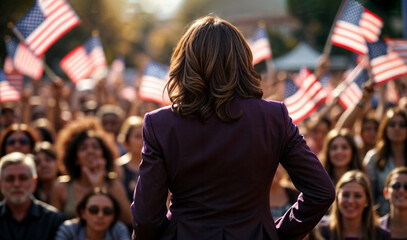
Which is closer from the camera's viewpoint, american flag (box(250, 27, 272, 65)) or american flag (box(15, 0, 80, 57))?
american flag (box(15, 0, 80, 57))

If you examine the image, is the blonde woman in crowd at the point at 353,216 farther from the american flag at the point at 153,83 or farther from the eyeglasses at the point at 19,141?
the american flag at the point at 153,83

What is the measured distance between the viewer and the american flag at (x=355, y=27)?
938cm

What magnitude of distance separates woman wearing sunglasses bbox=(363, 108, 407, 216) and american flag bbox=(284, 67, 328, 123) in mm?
1205

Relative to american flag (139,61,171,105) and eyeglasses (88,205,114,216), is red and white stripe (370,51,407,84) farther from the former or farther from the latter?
eyeglasses (88,205,114,216)

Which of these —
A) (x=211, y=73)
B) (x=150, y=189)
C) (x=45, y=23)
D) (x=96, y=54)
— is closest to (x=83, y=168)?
(x=45, y=23)

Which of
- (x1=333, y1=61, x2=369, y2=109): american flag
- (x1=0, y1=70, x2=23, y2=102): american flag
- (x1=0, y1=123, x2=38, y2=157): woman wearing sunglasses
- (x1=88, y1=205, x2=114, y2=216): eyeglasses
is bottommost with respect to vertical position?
(x1=333, y1=61, x2=369, y2=109): american flag

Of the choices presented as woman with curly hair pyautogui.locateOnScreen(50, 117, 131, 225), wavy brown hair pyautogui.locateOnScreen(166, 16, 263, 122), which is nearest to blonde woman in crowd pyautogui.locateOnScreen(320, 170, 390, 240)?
woman with curly hair pyautogui.locateOnScreen(50, 117, 131, 225)

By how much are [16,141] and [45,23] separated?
243cm

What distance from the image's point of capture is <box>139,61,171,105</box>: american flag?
10.3 metres

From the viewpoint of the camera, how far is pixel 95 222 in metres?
5.64

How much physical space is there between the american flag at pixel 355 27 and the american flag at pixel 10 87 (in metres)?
5.03

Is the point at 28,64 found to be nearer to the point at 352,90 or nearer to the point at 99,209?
the point at 352,90

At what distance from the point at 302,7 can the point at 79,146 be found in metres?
43.1

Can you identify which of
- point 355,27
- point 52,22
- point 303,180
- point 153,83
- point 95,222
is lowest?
point 153,83
